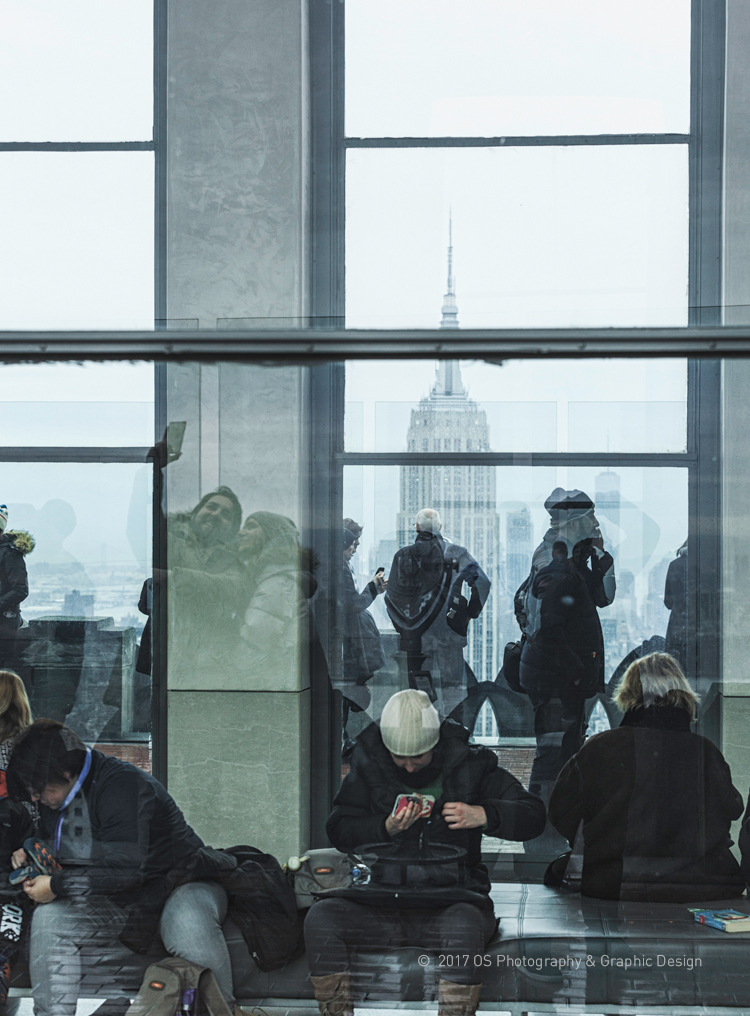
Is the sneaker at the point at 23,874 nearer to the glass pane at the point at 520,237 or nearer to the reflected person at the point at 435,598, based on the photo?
the reflected person at the point at 435,598

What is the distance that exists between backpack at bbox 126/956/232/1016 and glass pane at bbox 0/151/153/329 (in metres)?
1.37

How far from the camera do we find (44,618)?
82.3 inches

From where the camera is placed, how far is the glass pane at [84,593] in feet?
6.67

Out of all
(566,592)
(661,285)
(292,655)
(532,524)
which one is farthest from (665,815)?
(661,285)

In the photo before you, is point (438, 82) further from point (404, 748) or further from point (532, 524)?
point (404, 748)

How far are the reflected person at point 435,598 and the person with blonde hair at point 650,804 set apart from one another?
0.32 metres

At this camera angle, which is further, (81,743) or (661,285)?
(81,743)

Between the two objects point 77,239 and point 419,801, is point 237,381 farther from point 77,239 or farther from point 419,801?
point 419,801

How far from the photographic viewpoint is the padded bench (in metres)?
1.91

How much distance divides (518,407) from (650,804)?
886 mm

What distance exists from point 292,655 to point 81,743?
1.72 ft

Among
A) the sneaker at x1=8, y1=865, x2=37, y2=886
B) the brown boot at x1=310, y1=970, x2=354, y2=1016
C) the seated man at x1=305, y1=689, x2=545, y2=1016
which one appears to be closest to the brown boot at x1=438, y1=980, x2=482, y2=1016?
the seated man at x1=305, y1=689, x2=545, y2=1016

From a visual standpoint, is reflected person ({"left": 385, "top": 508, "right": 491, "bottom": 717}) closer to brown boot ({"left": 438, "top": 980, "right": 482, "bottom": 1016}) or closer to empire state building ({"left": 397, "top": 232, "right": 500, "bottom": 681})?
empire state building ({"left": 397, "top": 232, "right": 500, "bottom": 681})

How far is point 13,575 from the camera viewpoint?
6.88ft
